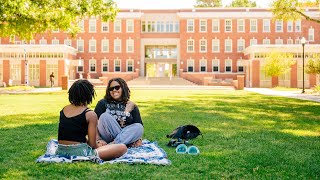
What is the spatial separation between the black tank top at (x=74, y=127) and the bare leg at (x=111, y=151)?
14.5 inches

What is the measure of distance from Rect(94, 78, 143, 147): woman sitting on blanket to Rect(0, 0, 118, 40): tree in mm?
12021

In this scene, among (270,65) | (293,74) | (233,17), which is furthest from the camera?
(233,17)

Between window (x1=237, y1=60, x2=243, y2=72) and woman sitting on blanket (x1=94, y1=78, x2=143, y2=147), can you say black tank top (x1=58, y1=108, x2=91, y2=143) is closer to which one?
woman sitting on blanket (x1=94, y1=78, x2=143, y2=147)

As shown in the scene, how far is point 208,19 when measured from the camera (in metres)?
60.2

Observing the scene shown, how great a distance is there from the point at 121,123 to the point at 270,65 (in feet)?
131

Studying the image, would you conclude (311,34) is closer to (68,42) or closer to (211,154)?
(68,42)

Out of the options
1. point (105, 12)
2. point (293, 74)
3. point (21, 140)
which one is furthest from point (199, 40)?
point (21, 140)

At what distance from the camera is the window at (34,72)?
179ft

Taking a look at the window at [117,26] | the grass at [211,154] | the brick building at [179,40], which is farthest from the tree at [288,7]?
the window at [117,26]

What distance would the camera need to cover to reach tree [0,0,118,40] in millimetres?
19311

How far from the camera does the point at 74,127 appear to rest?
626cm

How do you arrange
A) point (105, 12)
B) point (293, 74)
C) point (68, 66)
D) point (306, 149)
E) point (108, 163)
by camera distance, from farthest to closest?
point (68, 66) < point (293, 74) < point (105, 12) < point (306, 149) < point (108, 163)

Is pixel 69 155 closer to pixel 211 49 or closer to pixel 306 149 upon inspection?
pixel 306 149

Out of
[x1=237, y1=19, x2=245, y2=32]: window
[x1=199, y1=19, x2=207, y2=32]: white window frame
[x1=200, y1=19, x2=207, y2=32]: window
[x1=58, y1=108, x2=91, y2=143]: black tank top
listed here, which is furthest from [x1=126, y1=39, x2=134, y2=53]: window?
[x1=58, y1=108, x2=91, y2=143]: black tank top
